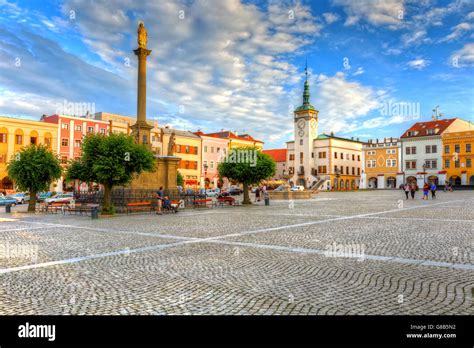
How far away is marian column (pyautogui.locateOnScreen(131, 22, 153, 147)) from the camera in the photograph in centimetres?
2523

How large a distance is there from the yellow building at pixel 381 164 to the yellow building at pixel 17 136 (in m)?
61.8

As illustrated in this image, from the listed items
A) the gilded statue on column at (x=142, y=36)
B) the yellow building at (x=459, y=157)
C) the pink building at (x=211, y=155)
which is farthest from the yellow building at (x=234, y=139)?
the gilded statue on column at (x=142, y=36)

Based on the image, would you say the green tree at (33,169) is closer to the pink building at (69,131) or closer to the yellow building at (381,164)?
the pink building at (69,131)

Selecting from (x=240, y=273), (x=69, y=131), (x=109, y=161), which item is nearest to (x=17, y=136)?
(x=69, y=131)

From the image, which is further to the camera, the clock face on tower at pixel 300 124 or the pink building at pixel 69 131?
the clock face on tower at pixel 300 124

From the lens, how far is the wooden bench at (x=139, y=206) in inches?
866

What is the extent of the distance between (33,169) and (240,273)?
2160 cm

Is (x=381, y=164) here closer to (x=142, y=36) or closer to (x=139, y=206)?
(x=142, y=36)

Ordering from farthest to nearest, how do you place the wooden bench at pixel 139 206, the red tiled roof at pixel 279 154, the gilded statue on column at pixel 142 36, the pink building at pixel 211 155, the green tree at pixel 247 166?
the red tiled roof at pixel 279 154 < the pink building at pixel 211 155 < the green tree at pixel 247 166 < the gilded statue on column at pixel 142 36 < the wooden bench at pixel 139 206

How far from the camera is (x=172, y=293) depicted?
231 inches

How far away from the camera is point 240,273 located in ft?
23.5
